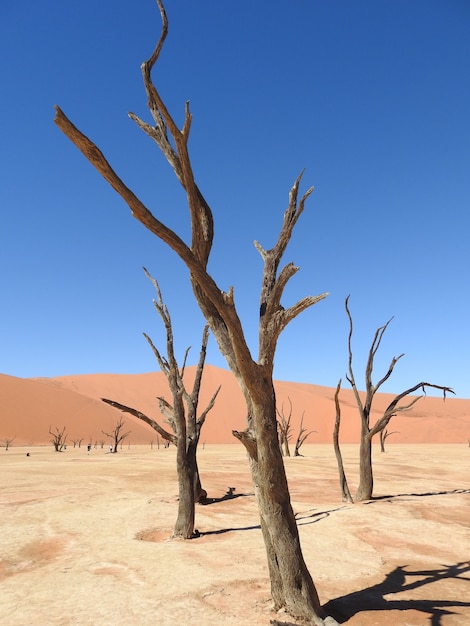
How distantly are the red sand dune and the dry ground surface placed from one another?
2642 centimetres

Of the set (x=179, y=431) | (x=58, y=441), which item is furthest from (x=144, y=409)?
(x=179, y=431)

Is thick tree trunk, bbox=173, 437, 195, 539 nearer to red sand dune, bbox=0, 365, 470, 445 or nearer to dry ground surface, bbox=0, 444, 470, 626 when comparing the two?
dry ground surface, bbox=0, 444, 470, 626

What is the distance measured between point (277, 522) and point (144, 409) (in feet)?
224

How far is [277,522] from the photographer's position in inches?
171

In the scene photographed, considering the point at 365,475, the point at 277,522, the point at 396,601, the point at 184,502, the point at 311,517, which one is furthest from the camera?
the point at 365,475

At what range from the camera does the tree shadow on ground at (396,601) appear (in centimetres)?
443

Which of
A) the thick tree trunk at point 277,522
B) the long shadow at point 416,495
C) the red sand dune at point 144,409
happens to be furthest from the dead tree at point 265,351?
the red sand dune at point 144,409

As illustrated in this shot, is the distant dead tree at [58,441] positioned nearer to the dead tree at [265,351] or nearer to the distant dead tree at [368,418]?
the distant dead tree at [368,418]

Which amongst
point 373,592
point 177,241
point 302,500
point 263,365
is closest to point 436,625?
point 373,592

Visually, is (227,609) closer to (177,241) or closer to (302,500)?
(177,241)

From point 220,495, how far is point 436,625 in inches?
347

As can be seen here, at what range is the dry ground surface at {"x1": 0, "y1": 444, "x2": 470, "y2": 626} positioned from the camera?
14.7 ft

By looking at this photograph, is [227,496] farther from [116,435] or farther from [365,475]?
[116,435]

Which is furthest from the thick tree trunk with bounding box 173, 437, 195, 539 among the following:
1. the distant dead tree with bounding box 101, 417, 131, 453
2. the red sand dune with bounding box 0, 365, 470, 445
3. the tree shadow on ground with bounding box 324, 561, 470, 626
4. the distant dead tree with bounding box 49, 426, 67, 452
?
the red sand dune with bounding box 0, 365, 470, 445
